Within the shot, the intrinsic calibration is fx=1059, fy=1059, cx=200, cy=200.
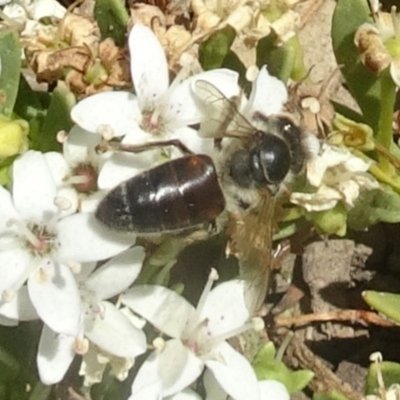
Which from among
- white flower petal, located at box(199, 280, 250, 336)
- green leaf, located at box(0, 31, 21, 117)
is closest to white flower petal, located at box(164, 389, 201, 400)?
white flower petal, located at box(199, 280, 250, 336)

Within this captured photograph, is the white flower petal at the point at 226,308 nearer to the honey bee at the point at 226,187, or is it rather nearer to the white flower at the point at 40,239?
the honey bee at the point at 226,187

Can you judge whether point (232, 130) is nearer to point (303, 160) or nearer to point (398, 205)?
point (303, 160)

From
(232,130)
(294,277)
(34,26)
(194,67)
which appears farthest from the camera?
(294,277)

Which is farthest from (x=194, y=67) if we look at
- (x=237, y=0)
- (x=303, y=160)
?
(x=303, y=160)

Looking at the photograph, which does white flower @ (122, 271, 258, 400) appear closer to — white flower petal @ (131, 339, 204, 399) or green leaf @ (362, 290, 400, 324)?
white flower petal @ (131, 339, 204, 399)

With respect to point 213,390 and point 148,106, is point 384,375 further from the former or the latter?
point 148,106

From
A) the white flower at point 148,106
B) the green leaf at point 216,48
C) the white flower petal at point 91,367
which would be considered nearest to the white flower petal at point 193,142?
the white flower at point 148,106
